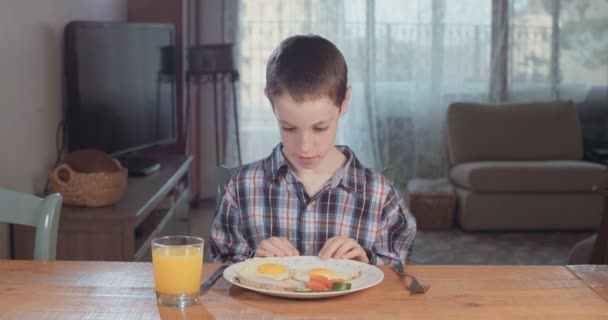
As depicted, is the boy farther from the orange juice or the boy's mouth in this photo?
the orange juice

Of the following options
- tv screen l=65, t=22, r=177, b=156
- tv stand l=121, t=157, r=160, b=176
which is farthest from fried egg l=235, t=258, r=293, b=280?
tv stand l=121, t=157, r=160, b=176

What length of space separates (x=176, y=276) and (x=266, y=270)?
0.17 metres

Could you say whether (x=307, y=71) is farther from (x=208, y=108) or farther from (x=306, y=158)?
(x=208, y=108)

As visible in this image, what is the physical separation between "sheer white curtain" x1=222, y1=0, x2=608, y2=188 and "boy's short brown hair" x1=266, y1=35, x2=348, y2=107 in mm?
4655

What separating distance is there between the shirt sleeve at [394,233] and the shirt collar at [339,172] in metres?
A: 0.07

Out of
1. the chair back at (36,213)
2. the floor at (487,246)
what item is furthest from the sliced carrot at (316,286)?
the floor at (487,246)

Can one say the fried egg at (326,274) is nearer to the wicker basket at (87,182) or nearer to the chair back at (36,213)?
the chair back at (36,213)

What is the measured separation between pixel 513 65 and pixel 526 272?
5.14 meters

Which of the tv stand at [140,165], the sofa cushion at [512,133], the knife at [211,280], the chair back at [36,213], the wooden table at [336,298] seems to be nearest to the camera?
the wooden table at [336,298]

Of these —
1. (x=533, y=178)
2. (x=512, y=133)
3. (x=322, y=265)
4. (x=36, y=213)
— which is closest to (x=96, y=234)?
(x=36, y=213)

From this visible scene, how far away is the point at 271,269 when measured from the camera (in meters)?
1.32

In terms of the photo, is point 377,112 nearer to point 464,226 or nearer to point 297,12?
point 297,12

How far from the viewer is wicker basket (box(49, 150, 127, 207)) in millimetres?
3039

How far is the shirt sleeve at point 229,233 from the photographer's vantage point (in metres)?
1.66
